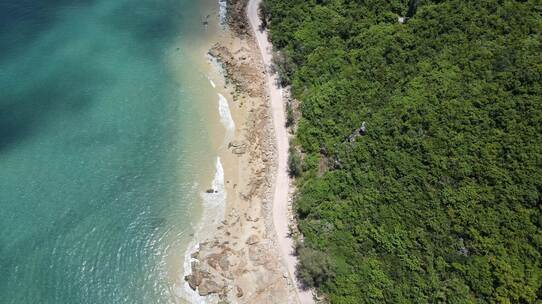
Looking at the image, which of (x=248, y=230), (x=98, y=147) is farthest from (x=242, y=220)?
(x=98, y=147)

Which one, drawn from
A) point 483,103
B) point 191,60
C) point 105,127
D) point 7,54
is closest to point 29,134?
point 105,127

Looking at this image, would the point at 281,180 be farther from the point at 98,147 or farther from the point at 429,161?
the point at 98,147

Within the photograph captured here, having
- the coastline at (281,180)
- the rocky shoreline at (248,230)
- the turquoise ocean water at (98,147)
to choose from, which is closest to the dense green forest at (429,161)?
the coastline at (281,180)

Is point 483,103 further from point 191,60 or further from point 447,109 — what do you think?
point 191,60

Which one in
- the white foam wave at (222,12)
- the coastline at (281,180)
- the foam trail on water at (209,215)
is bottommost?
the foam trail on water at (209,215)

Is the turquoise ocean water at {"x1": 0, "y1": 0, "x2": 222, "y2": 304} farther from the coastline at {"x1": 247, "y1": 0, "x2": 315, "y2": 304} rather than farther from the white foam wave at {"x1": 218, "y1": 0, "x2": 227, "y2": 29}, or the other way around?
the coastline at {"x1": 247, "y1": 0, "x2": 315, "y2": 304}

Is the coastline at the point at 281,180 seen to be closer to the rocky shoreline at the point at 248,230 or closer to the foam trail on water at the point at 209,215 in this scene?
the rocky shoreline at the point at 248,230
